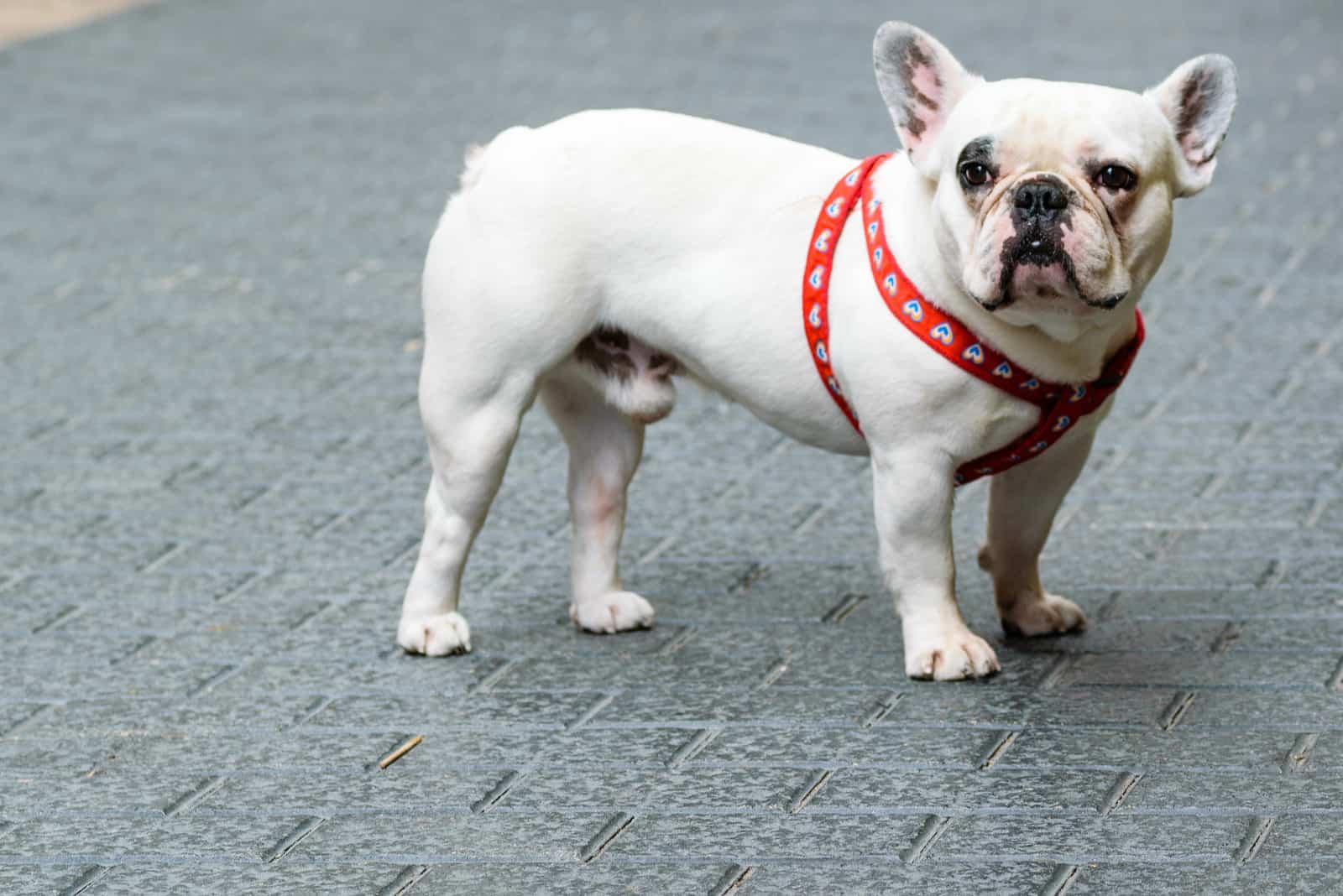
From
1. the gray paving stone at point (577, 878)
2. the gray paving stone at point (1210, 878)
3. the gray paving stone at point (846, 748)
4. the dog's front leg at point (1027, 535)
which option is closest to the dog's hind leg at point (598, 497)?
the gray paving stone at point (846, 748)

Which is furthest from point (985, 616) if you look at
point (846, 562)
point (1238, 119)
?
point (1238, 119)

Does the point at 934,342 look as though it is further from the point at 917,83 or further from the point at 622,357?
the point at 622,357

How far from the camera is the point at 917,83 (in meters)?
4.62

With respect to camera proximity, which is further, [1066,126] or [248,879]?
[1066,126]

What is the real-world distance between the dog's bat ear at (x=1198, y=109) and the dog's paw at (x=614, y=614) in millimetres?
1645

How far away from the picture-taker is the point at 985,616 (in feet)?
17.6

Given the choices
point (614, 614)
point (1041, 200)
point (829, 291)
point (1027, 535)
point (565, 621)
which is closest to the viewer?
point (1041, 200)

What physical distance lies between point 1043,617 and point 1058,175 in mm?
1253

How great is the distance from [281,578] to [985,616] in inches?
71.0

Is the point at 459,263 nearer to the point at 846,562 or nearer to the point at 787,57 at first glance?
the point at 846,562

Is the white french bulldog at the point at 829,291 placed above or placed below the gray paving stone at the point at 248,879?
above

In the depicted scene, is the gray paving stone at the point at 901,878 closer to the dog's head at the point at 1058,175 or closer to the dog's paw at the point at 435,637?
the dog's head at the point at 1058,175

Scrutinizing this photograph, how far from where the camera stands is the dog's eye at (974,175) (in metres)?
4.41

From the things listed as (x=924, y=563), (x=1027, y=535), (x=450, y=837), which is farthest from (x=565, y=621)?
(x=450, y=837)
